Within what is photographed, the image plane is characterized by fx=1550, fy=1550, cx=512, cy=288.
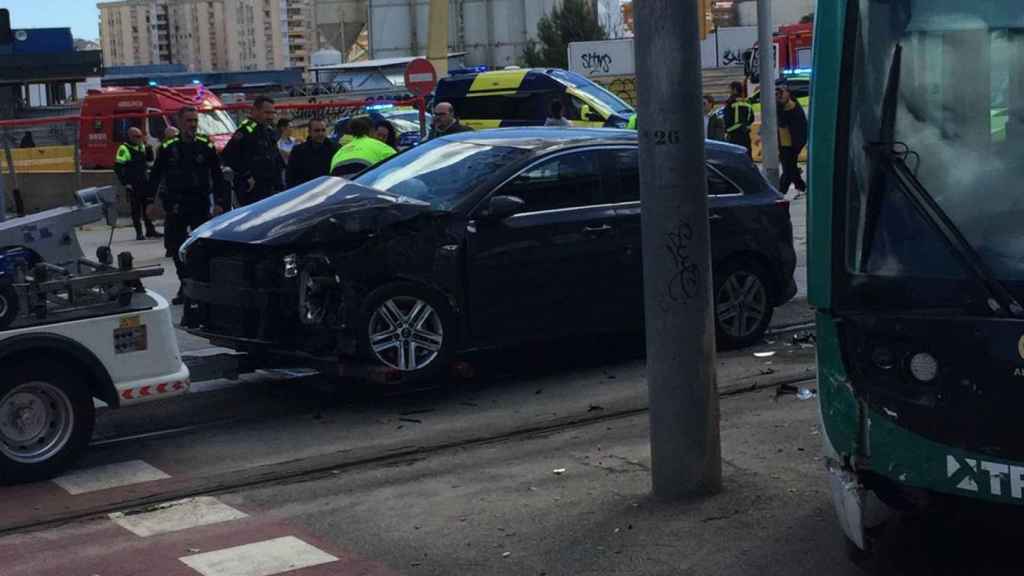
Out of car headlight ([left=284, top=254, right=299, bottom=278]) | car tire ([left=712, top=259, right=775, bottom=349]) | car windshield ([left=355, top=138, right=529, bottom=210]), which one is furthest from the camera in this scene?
car tire ([left=712, top=259, right=775, bottom=349])

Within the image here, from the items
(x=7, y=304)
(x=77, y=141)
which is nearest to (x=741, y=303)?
(x=7, y=304)

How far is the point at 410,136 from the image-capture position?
30.2 meters

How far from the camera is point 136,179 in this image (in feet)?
74.1

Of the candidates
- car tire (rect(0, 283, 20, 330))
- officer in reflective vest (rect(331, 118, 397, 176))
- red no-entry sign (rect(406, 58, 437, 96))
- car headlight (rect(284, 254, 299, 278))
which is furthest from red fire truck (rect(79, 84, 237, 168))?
car tire (rect(0, 283, 20, 330))

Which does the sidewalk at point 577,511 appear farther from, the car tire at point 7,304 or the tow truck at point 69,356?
the car tire at point 7,304

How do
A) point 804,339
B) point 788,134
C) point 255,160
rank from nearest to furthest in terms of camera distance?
point 804,339, point 255,160, point 788,134

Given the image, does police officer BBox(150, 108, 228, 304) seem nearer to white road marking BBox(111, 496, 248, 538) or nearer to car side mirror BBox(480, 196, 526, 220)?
car side mirror BBox(480, 196, 526, 220)

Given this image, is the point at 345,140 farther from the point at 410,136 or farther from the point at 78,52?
the point at 78,52

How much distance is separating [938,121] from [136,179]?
727 inches

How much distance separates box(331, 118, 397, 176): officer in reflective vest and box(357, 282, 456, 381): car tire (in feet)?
11.9

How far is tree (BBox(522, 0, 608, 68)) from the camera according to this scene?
6994 cm

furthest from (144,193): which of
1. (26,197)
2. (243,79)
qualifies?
(243,79)

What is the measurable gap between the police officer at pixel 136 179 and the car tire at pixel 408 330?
44.1 ft

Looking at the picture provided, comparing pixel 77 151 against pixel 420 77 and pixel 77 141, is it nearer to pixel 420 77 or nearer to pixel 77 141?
pixel 77 141
